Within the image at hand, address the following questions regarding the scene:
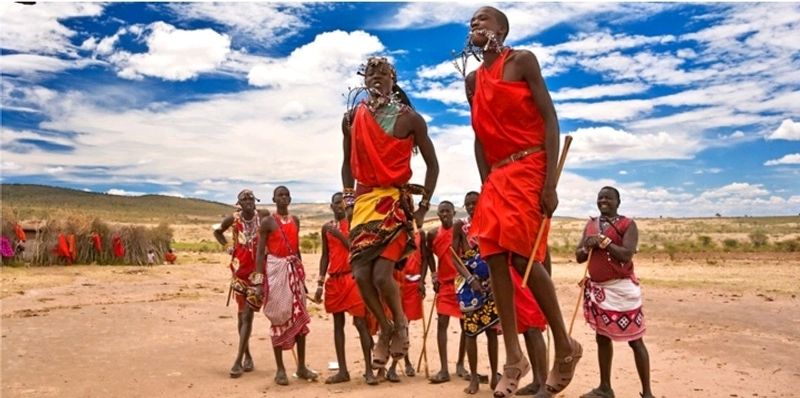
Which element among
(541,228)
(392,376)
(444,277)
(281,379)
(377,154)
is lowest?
(281,379)

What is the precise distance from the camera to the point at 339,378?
9.45m

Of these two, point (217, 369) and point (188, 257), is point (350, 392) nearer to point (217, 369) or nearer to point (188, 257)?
point (217, 369)

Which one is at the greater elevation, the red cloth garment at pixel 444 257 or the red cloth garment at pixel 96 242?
the red cloth garment at pixel 444 257

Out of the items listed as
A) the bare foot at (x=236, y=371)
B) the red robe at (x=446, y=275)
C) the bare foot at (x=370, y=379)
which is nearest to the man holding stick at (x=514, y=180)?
the bare foot at (x=370, y=379)

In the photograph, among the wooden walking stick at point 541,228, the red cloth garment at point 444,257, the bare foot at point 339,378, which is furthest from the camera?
the red cloth garment at point 444,257

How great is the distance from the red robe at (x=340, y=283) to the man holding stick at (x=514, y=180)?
4.55 metres

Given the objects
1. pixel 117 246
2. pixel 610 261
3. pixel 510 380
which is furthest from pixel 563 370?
pixel 117 246

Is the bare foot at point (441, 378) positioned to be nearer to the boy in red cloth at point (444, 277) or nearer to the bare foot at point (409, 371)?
the boy in red cloth at point (444, 277)

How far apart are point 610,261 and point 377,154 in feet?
10.4

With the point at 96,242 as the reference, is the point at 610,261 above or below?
above

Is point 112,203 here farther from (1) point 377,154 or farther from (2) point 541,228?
(2) point 541,228

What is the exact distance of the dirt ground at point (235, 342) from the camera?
9.23 meters

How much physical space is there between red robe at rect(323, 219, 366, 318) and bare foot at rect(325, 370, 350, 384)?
79 cm

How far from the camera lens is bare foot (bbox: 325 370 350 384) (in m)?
9.41
